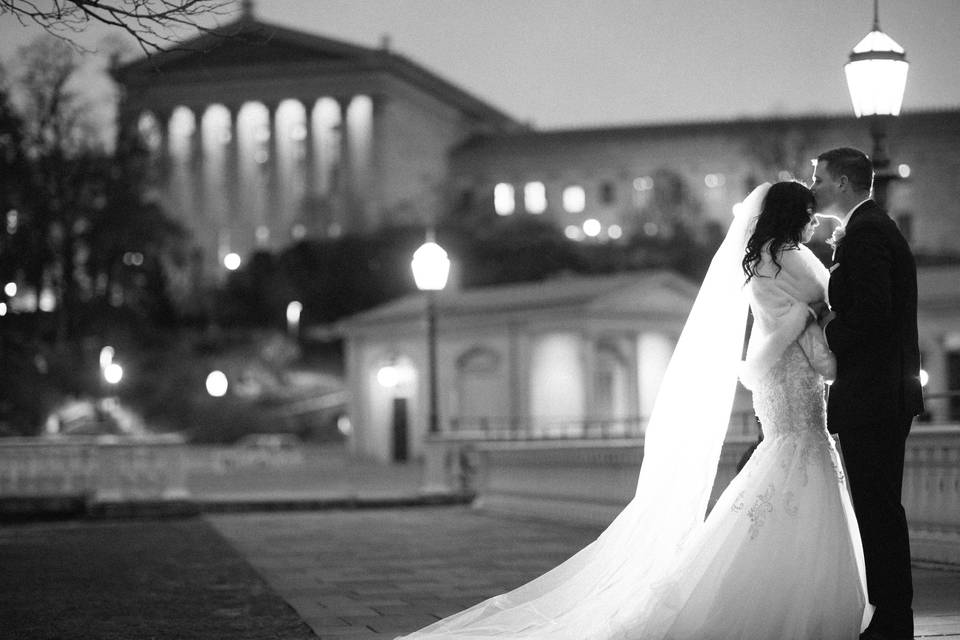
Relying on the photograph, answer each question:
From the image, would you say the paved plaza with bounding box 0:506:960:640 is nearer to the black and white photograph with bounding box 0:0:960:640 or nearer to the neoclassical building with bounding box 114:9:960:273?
the black and white photograph with bounding box 0:0:960:640

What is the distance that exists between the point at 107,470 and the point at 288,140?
93.0 meters

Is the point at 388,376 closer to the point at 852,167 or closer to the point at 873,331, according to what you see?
the point at 852,167

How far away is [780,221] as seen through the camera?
6715 millimetres

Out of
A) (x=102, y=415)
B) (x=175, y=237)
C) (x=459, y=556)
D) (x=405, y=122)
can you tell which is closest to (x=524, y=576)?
(x=459, y=556)

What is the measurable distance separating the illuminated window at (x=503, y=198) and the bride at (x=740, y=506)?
112399 millimetres

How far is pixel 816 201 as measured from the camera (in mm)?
6809

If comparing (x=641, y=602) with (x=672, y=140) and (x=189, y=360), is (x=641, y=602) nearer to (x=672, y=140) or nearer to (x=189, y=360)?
(x=189, y=360)

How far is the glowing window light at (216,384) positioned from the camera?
64812mm

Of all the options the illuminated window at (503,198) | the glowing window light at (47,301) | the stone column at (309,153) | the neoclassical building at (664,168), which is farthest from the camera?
the illuminated window at (503,198)

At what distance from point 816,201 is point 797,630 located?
1907mm

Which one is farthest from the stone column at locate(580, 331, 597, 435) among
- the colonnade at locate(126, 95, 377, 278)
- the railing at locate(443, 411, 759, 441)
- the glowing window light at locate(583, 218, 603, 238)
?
the glowing window light at locate(583, 218, 603, 238)

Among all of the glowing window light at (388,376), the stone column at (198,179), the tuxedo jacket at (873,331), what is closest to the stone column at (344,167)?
the stone column at (198,179)

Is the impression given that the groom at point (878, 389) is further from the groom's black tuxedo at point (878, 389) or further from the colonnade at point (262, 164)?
the colonnade at point (262, 164)

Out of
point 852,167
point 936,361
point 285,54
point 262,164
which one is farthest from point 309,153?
point 852,167
